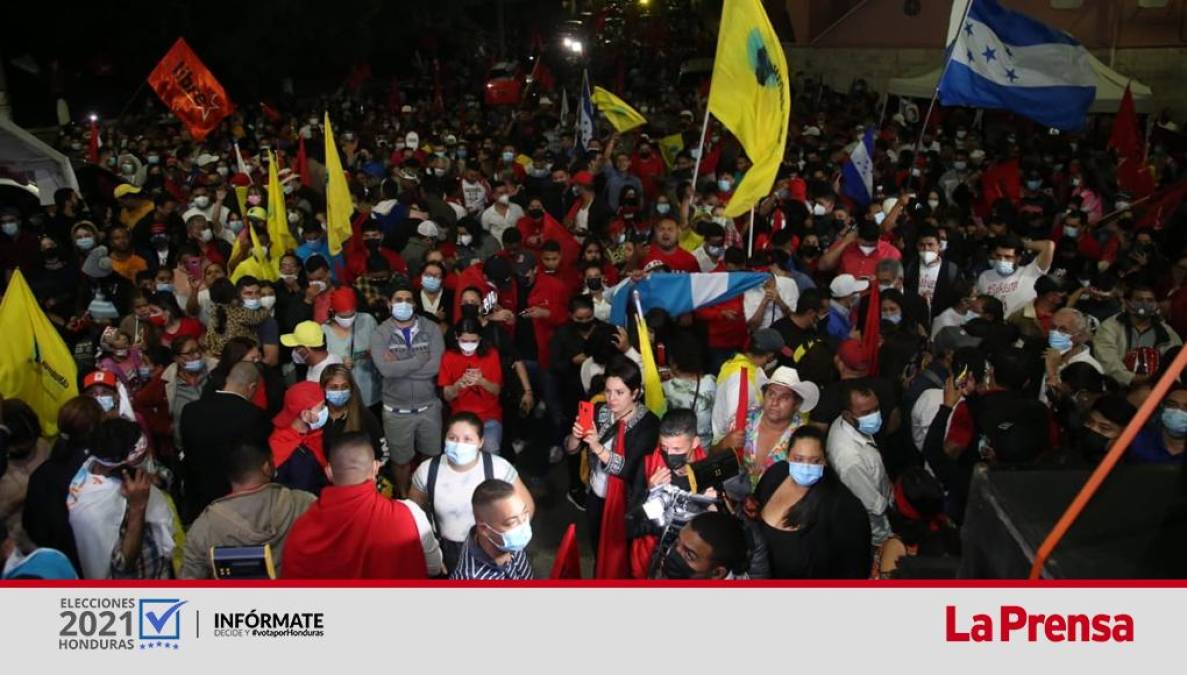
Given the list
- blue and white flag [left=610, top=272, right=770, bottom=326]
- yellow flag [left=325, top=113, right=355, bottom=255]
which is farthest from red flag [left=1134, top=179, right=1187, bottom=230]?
yellow flag [left=325, top=113, right=355, bottom=255]

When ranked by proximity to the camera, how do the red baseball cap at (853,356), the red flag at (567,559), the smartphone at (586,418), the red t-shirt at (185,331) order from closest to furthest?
the red flag at (567,559)
the smartphone at (586,418)
the red baseball cap at (853,356)
the red t-shirt at (185,331)

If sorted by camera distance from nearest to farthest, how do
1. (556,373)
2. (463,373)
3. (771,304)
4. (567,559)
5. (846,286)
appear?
(567,559) → (463,373) → (556,373) → (771,304) → (846,286)

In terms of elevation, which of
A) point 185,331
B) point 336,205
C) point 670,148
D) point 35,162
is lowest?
point 185,331

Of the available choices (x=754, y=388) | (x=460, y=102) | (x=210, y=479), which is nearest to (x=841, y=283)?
(x=754, y=388)

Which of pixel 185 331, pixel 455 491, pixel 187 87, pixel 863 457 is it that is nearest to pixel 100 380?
pixel 185 331

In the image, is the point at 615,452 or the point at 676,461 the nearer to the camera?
the point at 676,461

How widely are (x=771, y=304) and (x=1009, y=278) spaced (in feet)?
6.51

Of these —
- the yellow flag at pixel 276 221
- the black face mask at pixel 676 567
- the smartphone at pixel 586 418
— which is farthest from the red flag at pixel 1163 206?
the yellow flag at pixel 276 221

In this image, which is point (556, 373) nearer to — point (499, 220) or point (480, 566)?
point (480, 566)

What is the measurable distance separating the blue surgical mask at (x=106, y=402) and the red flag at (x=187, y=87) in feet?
24.4

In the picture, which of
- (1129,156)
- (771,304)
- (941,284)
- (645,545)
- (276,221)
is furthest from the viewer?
(1129,156)

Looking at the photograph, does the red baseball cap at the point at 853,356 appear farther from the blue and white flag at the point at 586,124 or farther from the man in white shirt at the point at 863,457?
the blue and white flag at the point at 586,124

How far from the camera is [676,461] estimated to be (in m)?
4.30

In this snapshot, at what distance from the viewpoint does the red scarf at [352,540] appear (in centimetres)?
363
